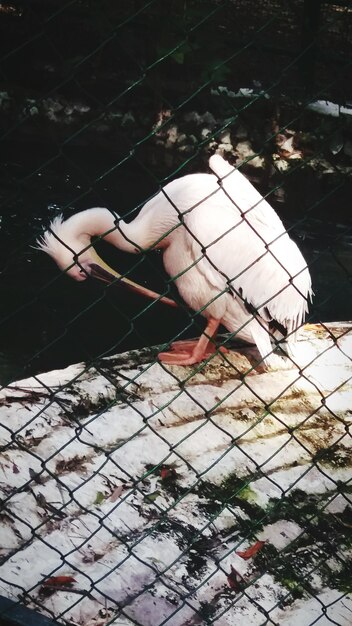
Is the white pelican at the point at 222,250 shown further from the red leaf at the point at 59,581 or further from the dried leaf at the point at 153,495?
the red leaf at the point at 59,581

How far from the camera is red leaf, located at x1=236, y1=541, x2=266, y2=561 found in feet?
8.00

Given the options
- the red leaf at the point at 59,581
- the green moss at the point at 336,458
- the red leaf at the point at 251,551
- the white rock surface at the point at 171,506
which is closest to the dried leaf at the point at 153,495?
the white rock surface at the point at 171,506

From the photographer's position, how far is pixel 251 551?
8.06 feet

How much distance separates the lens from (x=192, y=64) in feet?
26.3

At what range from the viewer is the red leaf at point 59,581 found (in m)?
2.19

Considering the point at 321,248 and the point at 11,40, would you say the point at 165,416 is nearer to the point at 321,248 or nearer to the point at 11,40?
the point at 321,248

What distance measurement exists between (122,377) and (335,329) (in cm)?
109

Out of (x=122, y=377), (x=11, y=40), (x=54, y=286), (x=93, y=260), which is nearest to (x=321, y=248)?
(x=54, y=286)

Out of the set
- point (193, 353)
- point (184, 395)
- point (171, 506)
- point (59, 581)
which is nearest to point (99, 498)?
point (171, 506)

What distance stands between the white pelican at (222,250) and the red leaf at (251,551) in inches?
42.7

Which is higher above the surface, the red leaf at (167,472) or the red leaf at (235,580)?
the red leaf at (167,472)

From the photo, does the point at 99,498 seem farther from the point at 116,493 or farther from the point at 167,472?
the point at 167,472

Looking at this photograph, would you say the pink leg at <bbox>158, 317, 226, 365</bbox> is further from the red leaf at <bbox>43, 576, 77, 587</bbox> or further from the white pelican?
the red leaf at <bbox>43, 576, 77, 587</bbox>

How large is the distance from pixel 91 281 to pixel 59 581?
359 centimetres
